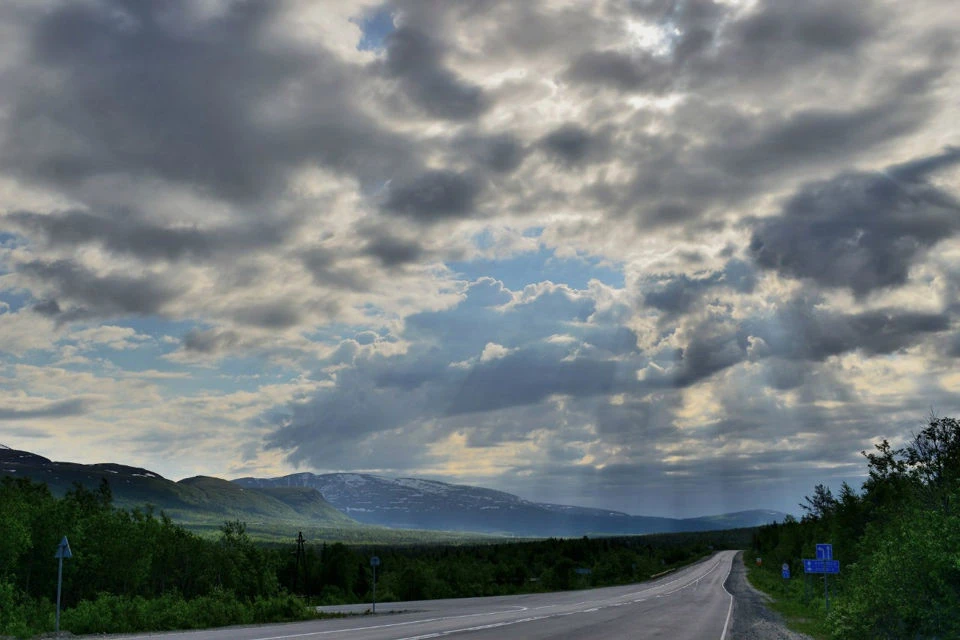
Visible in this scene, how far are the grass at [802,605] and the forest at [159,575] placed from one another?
25386 millimetres

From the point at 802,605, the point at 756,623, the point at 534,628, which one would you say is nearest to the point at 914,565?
the point at 534,628

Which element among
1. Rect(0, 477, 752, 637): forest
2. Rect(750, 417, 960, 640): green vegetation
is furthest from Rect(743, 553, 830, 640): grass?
Rect(0, 477, 752, 637): forest

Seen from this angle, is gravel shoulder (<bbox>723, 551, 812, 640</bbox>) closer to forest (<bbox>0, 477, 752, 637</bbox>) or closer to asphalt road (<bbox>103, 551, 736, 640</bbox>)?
asphalt road (<bbox>103, 551, 736, 640</bbox>)

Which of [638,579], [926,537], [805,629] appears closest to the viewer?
[926,537]

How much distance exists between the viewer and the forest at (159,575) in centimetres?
3534

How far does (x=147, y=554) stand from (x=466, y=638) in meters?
42.0

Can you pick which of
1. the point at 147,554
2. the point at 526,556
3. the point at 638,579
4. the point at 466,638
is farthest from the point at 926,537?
the point at 526,556

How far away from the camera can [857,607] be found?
21094 mm

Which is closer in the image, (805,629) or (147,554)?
(805,629)

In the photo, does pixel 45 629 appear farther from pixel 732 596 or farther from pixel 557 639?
pixel 732 596

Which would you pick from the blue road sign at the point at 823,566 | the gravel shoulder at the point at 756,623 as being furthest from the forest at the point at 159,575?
the blue road sign at the point at 823,566

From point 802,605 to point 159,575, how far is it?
5222cm

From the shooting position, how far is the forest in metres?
35.3

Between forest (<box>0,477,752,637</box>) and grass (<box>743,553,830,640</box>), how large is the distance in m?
25.4
